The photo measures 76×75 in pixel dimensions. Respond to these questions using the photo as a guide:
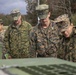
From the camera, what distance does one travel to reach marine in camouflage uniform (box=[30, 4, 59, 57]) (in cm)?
585

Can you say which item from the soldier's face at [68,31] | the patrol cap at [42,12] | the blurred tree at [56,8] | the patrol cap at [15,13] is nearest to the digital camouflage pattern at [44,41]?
the patrol cap at [42,12]

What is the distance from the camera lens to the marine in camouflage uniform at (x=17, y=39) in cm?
700

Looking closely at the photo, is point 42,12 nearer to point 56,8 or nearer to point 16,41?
point 16,41

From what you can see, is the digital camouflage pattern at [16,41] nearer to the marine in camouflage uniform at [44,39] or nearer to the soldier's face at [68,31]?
the marine in camouflage uniform at [44,39]

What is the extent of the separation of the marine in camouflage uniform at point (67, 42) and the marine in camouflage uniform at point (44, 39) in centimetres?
35

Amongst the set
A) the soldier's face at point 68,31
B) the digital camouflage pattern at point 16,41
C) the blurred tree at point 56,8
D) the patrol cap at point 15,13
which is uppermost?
the patrol cap at point 15,13

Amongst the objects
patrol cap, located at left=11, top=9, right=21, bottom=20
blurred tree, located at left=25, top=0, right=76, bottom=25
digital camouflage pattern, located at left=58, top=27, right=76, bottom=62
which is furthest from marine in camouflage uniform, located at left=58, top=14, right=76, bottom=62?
blurred tree, located at left=25, top=0, right=76, bottom=25

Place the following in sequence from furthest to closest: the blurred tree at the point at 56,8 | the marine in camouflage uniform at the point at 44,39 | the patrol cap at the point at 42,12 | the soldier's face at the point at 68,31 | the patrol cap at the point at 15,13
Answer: the blurred tree at the point at 56,8 → the patrol cap at the point at 15,13 → the marine in camouflage uniform at the point at 44,39 → the patrol cap at the point at 42,12 → the soldier's face at the point at 68,31

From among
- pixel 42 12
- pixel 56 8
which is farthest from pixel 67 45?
pixel 56 8

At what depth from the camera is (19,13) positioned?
7082 millimetres

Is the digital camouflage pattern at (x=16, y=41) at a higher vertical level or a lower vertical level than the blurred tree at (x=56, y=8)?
higher

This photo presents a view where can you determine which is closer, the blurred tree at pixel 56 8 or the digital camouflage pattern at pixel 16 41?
the digital camouflage pattern at pixel 16 41

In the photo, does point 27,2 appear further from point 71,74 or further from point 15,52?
point 71,74

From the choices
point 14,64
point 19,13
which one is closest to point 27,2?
point 19,13
